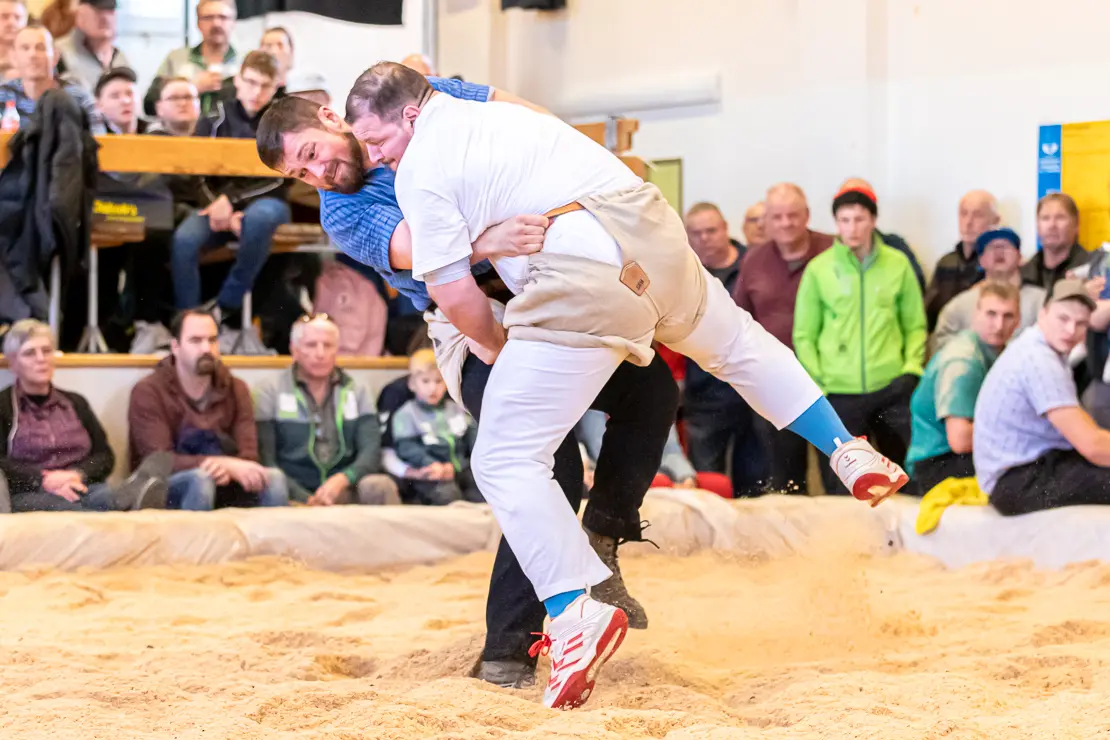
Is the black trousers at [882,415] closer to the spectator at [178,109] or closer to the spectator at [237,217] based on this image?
the spectator at [237,217]

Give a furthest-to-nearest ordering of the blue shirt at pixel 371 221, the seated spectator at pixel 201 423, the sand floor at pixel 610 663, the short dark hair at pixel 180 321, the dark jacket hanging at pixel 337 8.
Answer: the dark jacket hanging at pixel 337 8
the short dark hair at pixel 180 321
the seated spectator at pixel 201 423
the blue shirt at pixel 371 221
the sand floor at pixel 610 663

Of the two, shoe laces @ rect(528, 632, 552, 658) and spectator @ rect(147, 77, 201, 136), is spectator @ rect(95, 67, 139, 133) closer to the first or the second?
spectator @ rect(147, 77, 201, 136)

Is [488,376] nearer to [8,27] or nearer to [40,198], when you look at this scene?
[40,198]

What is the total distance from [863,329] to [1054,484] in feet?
4.81

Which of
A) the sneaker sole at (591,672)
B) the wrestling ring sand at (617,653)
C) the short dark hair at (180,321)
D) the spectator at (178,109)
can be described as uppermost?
the spectator at (178,109)

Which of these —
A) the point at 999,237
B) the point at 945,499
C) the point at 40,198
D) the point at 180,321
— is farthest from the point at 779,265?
the point at 40,198

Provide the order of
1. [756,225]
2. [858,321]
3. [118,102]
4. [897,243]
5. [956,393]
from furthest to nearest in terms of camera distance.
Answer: [756,225] < [897,243] < [118,102] < [858,321] < [956,393]

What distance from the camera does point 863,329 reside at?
598cm

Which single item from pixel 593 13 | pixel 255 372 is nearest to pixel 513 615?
pixel 255 372

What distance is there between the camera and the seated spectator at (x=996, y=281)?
5.84 meters

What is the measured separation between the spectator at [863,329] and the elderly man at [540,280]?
3.23 meters

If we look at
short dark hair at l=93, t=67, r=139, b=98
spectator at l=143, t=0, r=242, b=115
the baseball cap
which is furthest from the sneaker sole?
spectator at l=143, t=0, r=242, b=115

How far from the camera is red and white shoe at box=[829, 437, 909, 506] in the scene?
3.00 m

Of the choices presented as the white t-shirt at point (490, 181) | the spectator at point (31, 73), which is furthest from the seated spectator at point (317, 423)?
the white t-shirt at point (490, 181)
